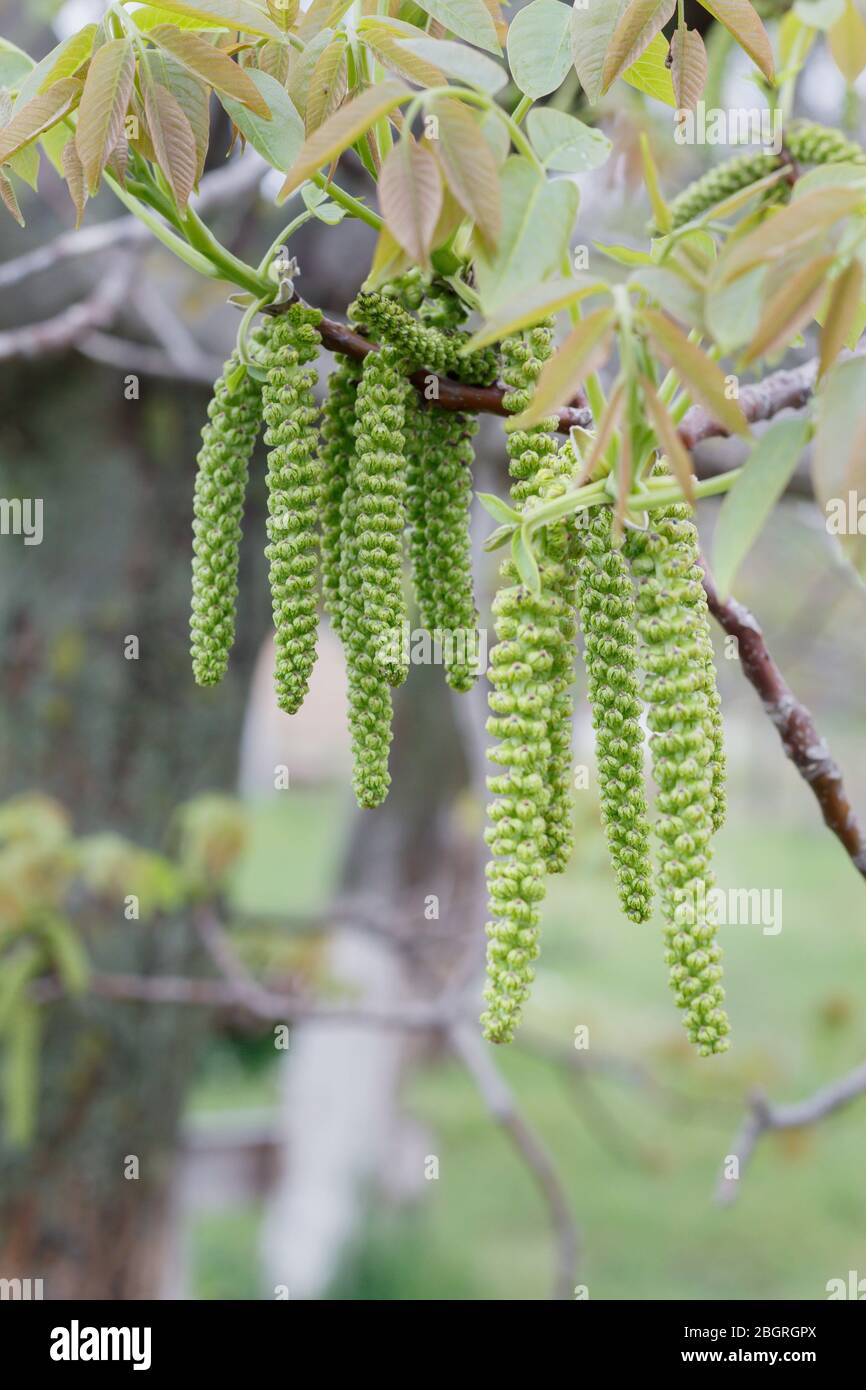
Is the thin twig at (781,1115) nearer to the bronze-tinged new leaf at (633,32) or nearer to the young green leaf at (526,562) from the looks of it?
the young green leaf at (526,562)

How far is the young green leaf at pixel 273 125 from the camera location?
99cm

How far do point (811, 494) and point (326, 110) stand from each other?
4.96ft

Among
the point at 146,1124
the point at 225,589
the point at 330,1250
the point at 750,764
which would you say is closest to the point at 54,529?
the point at 146,1124

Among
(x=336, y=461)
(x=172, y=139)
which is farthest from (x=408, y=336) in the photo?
(x=172, y=139)

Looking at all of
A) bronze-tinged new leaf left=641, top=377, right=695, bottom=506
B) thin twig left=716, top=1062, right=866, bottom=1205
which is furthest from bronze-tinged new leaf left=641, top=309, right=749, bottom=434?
thin twig left=716, top=1062, right=866, bottom=1205

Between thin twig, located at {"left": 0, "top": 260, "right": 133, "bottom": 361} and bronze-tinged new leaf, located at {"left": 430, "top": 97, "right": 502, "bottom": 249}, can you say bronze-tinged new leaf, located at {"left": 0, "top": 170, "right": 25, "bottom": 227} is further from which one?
thin twig, located at {"left": 0, "top": 260, "right": 133, "bottom": 361}

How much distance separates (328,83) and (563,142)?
0.22 meters

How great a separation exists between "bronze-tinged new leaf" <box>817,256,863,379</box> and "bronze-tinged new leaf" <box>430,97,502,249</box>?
21 cm

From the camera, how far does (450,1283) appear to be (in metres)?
5.72

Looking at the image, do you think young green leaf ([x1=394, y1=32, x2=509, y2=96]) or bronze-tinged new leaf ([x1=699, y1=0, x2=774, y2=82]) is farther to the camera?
bronze-tinged new leaf ([x1=699, y1=0, x2=774, y2=82])

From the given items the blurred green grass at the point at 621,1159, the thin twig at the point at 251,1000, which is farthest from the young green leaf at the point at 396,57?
the blurred green grass at the point at 621,1159

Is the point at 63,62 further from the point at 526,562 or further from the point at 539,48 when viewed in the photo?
the point at 526,562

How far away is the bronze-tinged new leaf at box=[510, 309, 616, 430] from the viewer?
0.75m

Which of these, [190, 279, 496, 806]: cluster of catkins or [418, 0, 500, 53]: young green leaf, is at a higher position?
[418, 0, 500, 53]: young green leaf
